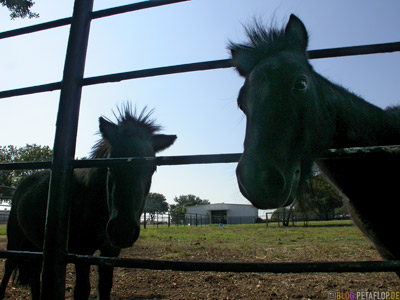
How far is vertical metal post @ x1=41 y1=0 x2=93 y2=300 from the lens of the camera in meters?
1.36

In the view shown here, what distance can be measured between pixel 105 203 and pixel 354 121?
2.64 metres

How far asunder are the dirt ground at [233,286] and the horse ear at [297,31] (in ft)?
11.1

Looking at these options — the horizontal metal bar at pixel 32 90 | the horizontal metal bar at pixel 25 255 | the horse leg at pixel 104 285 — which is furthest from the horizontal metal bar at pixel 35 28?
the horse leg at pixel 104 285

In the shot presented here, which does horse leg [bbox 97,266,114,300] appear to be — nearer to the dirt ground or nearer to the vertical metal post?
the dirt ground

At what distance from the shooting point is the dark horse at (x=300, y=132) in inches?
50.3

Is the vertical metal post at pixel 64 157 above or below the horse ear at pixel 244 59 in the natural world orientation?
below

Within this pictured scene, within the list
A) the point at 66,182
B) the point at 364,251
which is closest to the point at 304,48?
the point at 66,182

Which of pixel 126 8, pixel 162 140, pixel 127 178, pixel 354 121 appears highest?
pixel 126 8

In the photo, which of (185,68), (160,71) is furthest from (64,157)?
(185,68)

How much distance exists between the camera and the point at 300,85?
1.61m

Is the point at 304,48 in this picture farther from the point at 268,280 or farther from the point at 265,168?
the point at 268,280

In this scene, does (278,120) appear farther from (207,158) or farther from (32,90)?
(32,90)

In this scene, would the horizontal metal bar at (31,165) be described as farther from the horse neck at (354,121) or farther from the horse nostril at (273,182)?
the horse neck at (354,121)

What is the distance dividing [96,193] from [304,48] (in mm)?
2655
